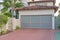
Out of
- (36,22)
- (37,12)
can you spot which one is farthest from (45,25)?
(37,12)

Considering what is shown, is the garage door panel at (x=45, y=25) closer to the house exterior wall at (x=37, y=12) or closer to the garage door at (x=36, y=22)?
the garage door at (x=36, y=22)

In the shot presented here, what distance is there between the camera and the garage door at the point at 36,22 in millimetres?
30797

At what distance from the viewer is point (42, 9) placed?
3158 centimetres

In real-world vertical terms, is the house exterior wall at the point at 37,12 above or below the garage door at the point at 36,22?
above

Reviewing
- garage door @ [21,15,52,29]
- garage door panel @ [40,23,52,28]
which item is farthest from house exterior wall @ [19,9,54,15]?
garage door panel @ [40,23,52,28]

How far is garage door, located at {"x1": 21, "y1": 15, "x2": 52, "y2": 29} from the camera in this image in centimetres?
3080

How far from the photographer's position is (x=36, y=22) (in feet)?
102

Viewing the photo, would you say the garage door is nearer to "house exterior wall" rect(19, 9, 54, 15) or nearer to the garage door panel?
the garage door panel

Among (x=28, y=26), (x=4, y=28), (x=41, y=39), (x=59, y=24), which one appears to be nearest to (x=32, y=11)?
(x=28, y=26)

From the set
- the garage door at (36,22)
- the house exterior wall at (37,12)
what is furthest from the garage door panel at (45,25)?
the house exterior wall at (37,12)

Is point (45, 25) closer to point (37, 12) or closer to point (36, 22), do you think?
point (36, 22)

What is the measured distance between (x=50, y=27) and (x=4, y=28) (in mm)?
9678

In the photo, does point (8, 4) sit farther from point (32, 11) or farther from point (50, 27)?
point (50, 27)

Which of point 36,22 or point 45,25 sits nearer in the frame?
point 45,25
